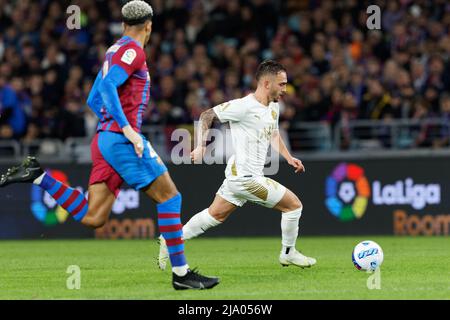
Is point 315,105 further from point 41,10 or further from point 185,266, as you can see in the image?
point 185,266

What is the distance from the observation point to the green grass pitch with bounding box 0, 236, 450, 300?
945 centimetres

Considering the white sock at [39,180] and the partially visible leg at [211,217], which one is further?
the partially visible leg at [211,217]

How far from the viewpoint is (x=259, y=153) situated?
11891mm

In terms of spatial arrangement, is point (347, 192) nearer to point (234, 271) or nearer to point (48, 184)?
point (234, 271)

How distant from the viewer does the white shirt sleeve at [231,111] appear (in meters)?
11.8

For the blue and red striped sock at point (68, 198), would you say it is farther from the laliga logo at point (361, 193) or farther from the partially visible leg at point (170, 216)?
the laliga logo at point (361, 193)

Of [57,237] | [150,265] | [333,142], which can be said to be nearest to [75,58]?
[57,237]

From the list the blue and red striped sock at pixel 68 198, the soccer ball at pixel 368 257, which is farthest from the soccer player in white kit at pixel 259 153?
the blue and red striped sock at pixel 68 198

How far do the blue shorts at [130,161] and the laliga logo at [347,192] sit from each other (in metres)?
9.36

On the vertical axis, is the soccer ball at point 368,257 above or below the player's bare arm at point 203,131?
below

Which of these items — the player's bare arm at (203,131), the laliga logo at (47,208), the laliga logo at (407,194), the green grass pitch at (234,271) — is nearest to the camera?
the green grass pitch at (234,271)

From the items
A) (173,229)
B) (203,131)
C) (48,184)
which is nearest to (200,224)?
(203,131)
